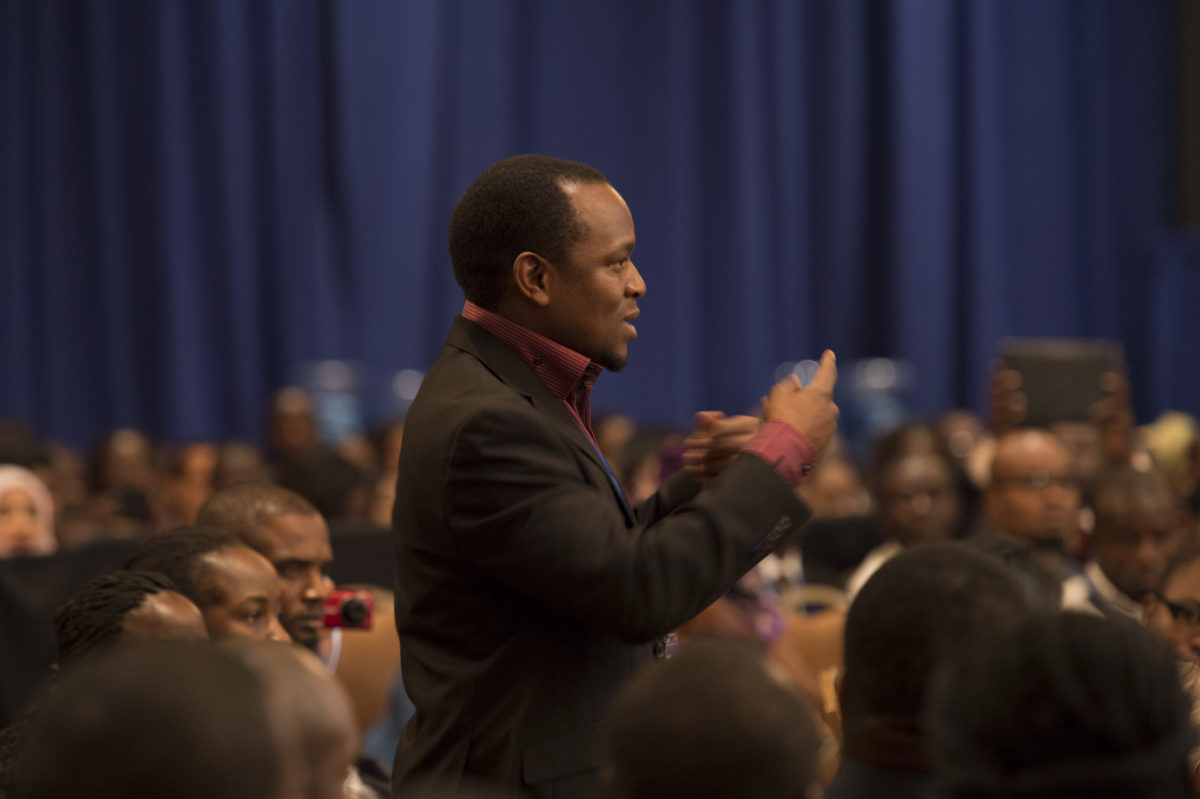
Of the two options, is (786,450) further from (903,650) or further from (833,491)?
(833,491)

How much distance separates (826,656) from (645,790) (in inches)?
114

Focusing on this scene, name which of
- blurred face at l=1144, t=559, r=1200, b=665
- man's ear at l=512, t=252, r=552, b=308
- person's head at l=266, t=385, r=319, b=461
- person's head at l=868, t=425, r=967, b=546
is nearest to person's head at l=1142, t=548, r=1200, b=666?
blurred face at l=1144, t=559, r=1200, b=665

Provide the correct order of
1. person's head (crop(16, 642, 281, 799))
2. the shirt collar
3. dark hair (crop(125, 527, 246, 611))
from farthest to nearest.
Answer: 1. dark hair (crop(125, 527, 246, 611))
2. the shirt collar
3. person's head (crop(16, 642, 281, 799))

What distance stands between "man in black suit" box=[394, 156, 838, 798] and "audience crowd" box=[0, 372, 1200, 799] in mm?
131

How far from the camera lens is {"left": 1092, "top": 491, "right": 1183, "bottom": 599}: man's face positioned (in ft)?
12.0

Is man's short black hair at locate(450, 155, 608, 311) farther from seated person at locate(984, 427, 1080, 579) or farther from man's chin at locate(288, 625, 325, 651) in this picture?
seated person at locate(984, 427, 1080, 579)

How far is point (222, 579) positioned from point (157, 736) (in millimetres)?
1415

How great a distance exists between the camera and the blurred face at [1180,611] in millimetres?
2305

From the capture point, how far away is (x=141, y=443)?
27.0 feet

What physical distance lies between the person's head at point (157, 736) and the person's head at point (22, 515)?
150 inches

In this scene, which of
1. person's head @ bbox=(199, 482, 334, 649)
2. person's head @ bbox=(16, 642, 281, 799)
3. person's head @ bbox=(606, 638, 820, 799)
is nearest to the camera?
person's head @ bbox=(16, 642, 281, 799)

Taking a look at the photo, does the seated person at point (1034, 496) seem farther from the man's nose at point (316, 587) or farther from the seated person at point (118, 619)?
the seated person at point (118, 619)

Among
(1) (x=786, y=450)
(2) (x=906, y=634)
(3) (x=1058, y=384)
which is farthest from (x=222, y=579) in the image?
(3) (x=1058, y=384)

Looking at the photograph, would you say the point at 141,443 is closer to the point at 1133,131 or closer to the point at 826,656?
the point at 826,656
